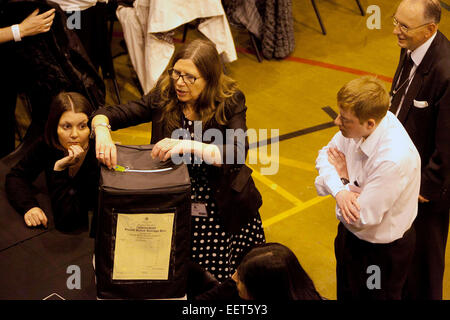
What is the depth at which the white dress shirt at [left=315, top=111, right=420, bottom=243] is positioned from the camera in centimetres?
257

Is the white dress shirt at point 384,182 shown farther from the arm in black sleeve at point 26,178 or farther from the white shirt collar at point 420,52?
the arm in black sleeve at point 26,178

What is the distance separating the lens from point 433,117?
3.13m

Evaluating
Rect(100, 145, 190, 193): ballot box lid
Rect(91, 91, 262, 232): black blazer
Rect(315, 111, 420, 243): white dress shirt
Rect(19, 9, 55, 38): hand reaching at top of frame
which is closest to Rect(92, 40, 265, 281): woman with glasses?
Rect(91, 91, 262, 232): black blazer

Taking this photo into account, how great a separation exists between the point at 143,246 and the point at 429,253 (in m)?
1.84

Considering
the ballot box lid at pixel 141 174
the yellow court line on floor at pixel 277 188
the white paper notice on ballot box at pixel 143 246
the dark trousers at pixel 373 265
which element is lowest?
the yellow court line on floor at pixel 277 188

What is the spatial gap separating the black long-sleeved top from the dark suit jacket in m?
1.68

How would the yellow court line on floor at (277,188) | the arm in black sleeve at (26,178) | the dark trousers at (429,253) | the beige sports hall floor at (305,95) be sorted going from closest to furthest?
1. the arm in black sleeve at (26,178)
2. the dark trousers at (429,253)
3. the beige sports hall floor at (305,95)
4. the yellow court line on floor at (277,188)

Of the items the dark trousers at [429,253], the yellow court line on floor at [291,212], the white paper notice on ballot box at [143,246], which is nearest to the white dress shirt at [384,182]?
the dark trousers at [429,253]

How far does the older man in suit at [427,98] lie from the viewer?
307cm

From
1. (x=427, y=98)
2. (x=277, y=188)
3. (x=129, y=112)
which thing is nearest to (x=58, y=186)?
(x=129, y=112)

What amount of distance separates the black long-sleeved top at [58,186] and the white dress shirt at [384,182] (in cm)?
121

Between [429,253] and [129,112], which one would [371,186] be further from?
[129,112]

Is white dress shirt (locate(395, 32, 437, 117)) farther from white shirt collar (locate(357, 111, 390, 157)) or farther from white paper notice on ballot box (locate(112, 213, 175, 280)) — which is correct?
white paper notice on ballot box (locate(112, 213, 175, 280))

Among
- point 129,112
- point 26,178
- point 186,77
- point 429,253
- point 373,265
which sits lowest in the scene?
point 429,253
